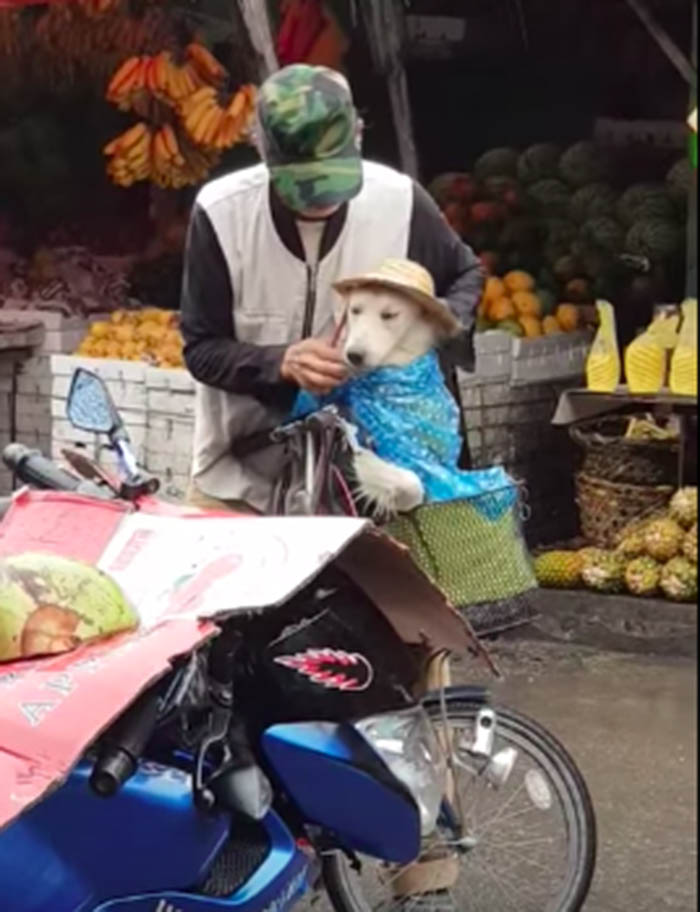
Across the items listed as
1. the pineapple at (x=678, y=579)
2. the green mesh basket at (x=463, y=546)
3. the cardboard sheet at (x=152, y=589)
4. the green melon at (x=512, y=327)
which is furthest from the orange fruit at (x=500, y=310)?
the cardboard sheet at (x=152, y=589)

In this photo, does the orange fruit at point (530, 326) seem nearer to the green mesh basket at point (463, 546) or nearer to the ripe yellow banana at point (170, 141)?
the ripe yellow banana at point (170, 141)

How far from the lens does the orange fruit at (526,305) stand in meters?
7.75

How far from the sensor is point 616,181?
795cm

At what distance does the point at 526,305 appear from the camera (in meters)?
7.75

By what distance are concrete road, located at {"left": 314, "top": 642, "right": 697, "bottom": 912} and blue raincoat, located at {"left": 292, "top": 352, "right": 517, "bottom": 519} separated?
52cm

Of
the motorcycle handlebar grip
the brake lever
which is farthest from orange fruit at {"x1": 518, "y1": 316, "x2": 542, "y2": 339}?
the motorcycle handlebar grip

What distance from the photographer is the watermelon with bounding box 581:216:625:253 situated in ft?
25.2

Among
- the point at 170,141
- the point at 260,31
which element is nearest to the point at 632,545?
the point at 260,31

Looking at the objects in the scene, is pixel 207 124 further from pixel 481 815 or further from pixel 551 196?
pixel 481 815

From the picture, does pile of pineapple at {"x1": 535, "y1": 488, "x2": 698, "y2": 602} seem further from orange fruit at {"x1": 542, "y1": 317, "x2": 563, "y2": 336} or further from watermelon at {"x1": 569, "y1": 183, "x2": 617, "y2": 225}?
watermelon at {"x1": 569, "y1": 183, "x2": 617, "y2": 225}

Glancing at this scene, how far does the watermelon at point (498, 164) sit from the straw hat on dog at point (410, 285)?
14.0 feet

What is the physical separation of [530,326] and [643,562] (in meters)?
1.22

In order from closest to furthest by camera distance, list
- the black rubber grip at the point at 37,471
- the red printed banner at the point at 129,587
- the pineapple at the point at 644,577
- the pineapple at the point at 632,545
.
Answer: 1. the red printed banner at the point at 129,587
2. the black rubber grip at the point at 37,471
3. the pineapple at the point at 644,577
4. the pineapple at the point at 632,545

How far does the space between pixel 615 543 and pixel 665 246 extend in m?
1.15
